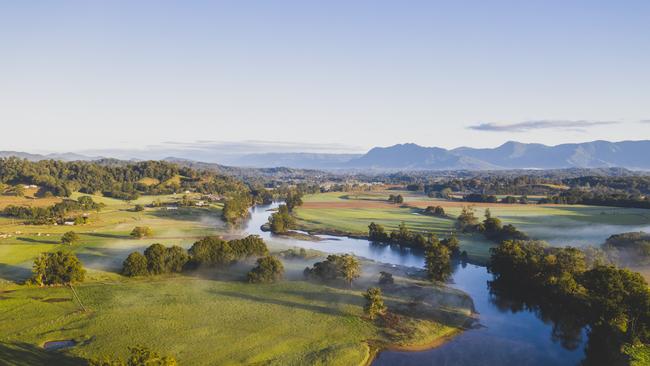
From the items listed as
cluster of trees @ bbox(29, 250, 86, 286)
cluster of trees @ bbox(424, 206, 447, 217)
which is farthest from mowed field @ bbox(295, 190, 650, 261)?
cluster of trees @ bbox(29, 250, 86, 286)

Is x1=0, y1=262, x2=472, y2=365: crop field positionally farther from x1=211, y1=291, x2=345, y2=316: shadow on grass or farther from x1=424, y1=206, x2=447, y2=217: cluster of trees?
x1=424, y1=206, x2=447, y2=217: cluster of trees

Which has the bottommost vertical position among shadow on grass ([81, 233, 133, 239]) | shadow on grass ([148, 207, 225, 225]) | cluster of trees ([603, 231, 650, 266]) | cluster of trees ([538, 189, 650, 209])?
shadow on grass ([148, 207, 225, 225])

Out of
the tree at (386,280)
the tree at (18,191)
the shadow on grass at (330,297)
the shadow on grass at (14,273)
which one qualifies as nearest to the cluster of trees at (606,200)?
the tree at (386,280)

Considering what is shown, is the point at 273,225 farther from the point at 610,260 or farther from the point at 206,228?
the point at 610,260

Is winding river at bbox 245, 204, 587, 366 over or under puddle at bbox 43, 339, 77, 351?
over

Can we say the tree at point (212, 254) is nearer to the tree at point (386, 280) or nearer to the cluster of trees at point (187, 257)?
the cluster of trees at point (187, 257)

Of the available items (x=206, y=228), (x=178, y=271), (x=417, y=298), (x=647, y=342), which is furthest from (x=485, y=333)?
(x=206, y=228)
